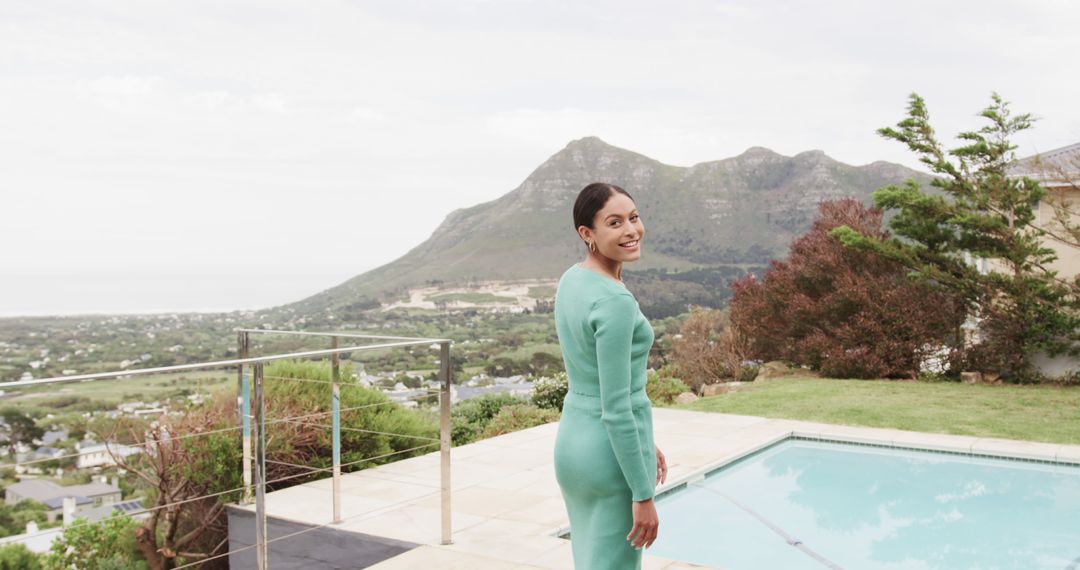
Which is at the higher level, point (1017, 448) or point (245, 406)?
point (245, 406)

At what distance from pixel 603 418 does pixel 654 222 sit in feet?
116

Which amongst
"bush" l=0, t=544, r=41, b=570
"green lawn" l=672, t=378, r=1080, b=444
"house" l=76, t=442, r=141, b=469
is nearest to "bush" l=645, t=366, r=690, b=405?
"green lawn" l=672, t=378, r=1080, b=444

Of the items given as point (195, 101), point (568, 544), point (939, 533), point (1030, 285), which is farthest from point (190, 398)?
point (195, 101)

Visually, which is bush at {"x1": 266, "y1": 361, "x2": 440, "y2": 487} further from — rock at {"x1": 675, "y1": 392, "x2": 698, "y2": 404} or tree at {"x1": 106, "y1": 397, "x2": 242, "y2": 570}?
rock at {"x1": 675, "y1": 392, "x2": 698, "y2": 404}

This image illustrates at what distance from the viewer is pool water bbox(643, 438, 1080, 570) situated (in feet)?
15.7

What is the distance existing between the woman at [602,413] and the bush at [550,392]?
783cm

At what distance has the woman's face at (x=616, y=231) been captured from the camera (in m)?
1.94

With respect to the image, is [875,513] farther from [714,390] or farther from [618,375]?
[714,390]

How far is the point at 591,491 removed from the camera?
195 centimetres

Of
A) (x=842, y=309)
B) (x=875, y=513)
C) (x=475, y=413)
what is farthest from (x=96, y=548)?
(x=842, y=309)

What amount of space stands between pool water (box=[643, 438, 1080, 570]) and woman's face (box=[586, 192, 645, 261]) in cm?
322

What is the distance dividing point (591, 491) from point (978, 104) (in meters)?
11.9

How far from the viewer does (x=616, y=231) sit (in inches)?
76.5

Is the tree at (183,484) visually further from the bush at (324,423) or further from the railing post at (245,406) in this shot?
the bush at (324,423)
